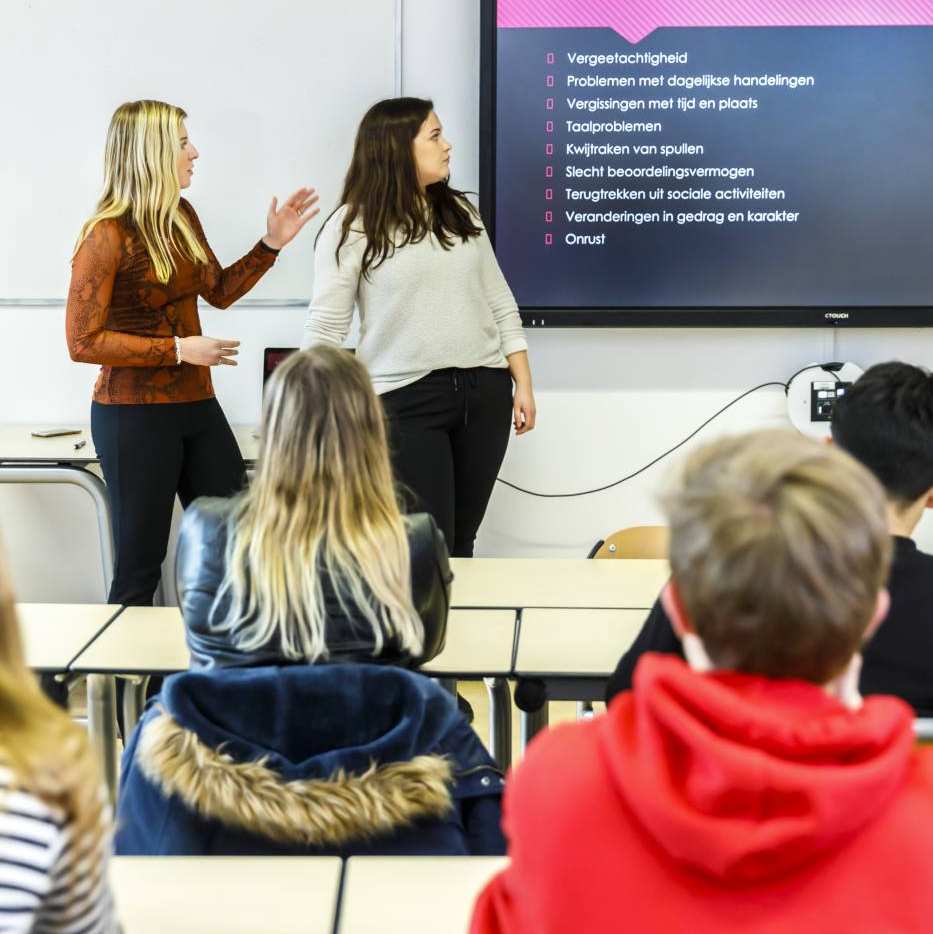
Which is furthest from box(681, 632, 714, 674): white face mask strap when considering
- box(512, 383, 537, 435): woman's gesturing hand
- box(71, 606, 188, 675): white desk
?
box(512, 383, 537, 435): woman's gesturing hand

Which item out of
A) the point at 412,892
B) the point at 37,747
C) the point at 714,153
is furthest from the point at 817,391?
the point at 37,747

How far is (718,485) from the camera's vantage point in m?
0.90

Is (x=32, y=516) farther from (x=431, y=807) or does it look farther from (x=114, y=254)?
(x=431, y=807)

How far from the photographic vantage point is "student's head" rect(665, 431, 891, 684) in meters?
0.88

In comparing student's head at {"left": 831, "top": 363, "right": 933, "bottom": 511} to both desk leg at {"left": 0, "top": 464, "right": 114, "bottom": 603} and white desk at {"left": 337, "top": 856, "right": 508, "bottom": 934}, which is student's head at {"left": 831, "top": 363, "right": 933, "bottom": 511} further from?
desk leg at {"left": 0, "top": 464, "right": 114, "bottom": 603}

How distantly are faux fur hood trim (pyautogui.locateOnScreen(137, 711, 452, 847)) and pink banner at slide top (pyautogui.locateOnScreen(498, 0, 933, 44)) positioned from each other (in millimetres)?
2848

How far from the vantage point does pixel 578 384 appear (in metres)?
4.02

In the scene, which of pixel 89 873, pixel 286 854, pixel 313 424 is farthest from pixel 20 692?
pixel 313 424

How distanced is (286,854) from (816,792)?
83cm

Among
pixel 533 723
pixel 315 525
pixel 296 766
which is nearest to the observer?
pixel 296 766

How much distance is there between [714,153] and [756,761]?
3.19m

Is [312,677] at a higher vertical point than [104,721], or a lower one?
higher

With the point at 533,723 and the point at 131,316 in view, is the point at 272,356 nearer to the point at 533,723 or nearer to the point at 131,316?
the point at 131,316

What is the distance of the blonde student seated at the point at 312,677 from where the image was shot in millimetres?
1424
